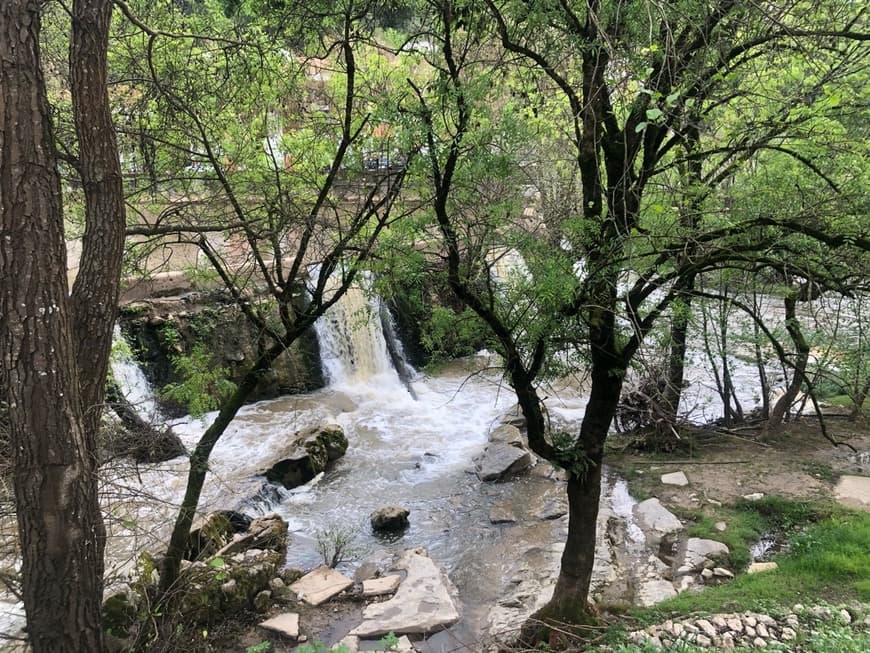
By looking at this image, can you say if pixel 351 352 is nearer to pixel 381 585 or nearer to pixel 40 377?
pixel 381 585

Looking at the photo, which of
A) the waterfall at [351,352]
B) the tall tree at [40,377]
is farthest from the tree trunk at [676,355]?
the waterfall at [351,352]

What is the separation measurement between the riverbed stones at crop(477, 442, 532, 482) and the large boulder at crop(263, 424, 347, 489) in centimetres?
256

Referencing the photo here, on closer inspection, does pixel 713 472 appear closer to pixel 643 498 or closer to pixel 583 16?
pixel 643 498

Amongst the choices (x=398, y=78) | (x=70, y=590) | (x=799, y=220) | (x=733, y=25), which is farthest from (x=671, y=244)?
(x=70, y=590)

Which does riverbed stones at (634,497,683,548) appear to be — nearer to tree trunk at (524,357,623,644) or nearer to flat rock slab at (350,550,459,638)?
tree trunk at (524,357,623,644)

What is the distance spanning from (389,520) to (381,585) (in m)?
1.44

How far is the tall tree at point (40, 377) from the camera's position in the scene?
254 centimetres

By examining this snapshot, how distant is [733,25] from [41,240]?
4.49 metres

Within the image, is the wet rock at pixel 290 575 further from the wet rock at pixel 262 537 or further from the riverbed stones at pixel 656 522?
the riverbed stones at pixel 656 522

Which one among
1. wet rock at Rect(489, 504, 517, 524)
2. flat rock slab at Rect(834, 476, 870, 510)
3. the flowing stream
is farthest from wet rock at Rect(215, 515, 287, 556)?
flat rock slab at Rect(834, 476, 870, 510)

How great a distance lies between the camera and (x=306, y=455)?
8.88m

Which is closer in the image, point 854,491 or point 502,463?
point 854,491

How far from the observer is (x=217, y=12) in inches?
207

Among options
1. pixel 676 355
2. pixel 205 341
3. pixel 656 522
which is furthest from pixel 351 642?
pixel 205 341
